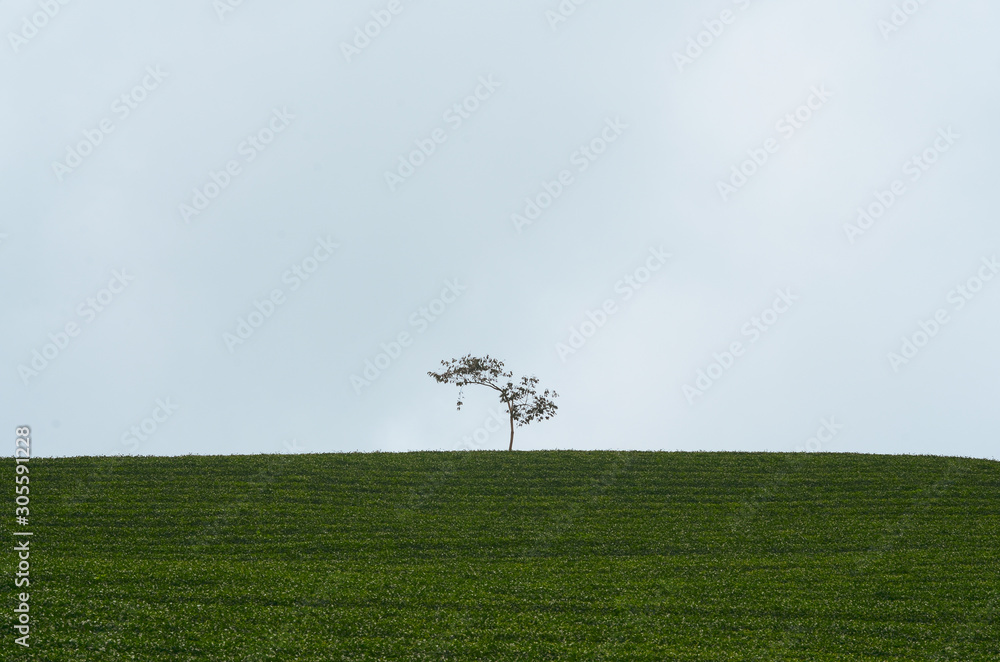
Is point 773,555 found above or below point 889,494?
below

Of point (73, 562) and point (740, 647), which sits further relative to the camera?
point (73, 562)

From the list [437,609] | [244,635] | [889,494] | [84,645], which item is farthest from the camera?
[889,494]

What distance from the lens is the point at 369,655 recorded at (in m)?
→ 21.9

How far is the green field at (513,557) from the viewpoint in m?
23.4

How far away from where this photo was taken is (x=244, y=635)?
75.0 ft

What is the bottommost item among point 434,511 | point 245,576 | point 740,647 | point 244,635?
point 740,647

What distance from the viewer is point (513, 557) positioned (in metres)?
33.5

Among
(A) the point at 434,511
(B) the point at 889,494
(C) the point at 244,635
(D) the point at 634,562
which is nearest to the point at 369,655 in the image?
(C) the point at 244,635

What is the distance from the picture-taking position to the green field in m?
23.4

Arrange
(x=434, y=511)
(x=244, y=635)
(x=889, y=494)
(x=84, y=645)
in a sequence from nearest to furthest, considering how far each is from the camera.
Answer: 1. (x=84, y=645)
2. (x=244, y=635)
3. (x=434, y=511)
4. (x=889, y=494)

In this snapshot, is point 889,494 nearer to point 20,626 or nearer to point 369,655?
point 369,655

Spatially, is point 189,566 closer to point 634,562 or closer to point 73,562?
point 73,562

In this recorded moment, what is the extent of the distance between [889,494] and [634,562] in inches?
841

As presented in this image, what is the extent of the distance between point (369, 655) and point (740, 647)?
12009mm
